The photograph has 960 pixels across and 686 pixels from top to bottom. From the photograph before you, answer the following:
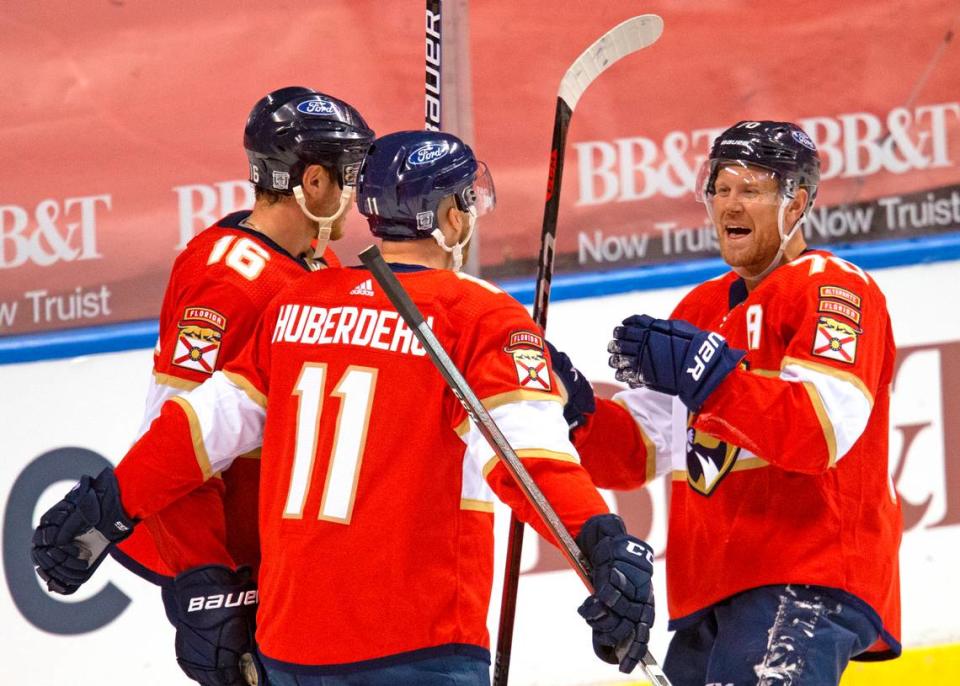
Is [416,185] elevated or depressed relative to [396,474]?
elevated

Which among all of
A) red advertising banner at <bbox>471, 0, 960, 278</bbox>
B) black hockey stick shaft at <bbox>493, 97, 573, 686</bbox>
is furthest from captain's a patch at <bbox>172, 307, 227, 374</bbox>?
red advertising banner at <bbox>471, 0, 960, 278</bbox>

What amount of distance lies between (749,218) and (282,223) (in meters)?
0.82

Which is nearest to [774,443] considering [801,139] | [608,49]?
[801,139]

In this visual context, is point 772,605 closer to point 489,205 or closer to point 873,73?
point 489,205

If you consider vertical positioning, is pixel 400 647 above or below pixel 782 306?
below

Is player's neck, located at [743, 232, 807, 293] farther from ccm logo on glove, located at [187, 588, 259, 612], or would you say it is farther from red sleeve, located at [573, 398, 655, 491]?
ccm logo on glove, located at [187, 588, 259, 612]

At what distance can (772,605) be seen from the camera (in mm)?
2588

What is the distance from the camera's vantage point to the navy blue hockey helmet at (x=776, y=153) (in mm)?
2750

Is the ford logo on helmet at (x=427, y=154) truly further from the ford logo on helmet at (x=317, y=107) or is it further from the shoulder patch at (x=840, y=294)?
the shoulder patch at (x=840, y=294)

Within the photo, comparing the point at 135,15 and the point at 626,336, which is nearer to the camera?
the point at 626,336

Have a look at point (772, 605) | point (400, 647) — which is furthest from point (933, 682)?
point (400, 647)

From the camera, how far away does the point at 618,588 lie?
2.16m

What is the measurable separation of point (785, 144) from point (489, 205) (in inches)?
21.6

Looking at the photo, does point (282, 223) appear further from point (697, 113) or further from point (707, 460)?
point (697, 113)
